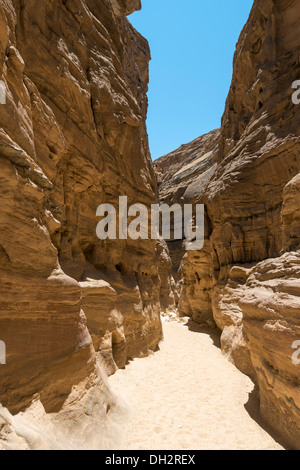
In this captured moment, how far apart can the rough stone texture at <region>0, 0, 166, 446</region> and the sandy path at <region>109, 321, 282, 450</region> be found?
922mm

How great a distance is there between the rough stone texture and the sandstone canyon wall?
12.1ft

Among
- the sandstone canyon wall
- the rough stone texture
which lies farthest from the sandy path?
the rough stone texture

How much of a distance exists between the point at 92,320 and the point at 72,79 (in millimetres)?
7591

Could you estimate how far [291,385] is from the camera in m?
4.41

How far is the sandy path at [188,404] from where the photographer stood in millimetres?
4810

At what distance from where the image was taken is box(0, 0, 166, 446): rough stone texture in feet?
13.0

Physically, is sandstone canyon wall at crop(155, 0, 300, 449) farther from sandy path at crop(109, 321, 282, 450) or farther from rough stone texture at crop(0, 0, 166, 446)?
rough stone texture at crop(0, 0, 166, 446)

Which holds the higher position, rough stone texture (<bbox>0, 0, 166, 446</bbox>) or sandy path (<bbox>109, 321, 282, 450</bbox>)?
rough stone texture (<bbox>0, 0, 166, 446</bbox>)

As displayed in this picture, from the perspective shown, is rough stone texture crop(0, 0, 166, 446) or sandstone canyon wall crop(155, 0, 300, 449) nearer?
rough stone texture crop(0, 0, 166, 446)

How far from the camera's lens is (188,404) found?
21.1 ft

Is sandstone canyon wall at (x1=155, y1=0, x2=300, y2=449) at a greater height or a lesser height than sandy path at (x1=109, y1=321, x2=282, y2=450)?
greater

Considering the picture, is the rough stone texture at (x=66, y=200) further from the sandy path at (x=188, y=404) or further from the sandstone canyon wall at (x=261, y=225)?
the sandstone canyon wall at (x=261, y=225)

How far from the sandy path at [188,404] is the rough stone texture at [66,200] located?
3.03 feet
